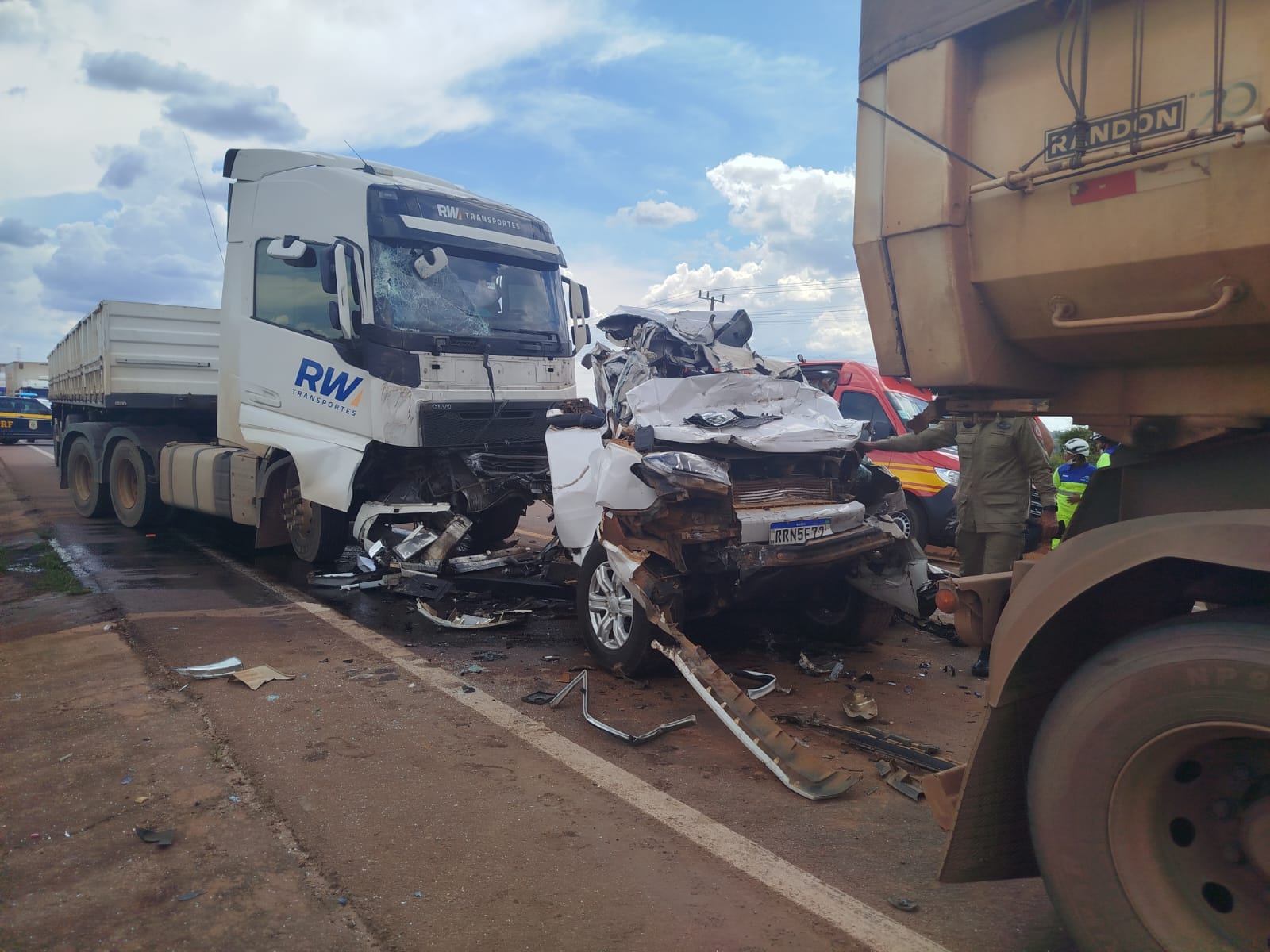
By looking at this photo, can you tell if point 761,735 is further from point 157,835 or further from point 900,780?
point 157,835

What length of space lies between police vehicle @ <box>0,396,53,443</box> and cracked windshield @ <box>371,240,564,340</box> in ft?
104

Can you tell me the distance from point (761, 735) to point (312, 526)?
569cm

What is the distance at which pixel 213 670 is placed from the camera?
5.15m

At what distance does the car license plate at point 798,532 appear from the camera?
4883mm

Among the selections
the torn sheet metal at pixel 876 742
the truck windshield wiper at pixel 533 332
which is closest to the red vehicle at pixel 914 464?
the truck windshield wiper at pixel 533 332

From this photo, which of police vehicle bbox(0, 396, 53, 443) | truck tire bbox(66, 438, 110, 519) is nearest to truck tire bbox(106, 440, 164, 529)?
truck tire bbox(66, 438, 110, 519)

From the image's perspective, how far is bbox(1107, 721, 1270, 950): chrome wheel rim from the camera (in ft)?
6.48

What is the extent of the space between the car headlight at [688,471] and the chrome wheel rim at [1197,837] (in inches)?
110

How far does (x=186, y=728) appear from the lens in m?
4.26

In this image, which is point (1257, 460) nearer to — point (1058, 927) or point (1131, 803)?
point (1131, 803)

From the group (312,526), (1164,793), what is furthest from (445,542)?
(1164,793)

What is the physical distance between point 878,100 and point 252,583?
23.2ft

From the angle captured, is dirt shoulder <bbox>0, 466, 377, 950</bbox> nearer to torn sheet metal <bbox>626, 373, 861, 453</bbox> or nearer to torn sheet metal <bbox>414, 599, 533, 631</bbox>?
torn sheet metal <bbox>414, 599, 533, 631</bbox>

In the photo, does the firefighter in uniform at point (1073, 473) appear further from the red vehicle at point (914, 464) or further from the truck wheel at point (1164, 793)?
the truck wheel at point (1164, 793)
